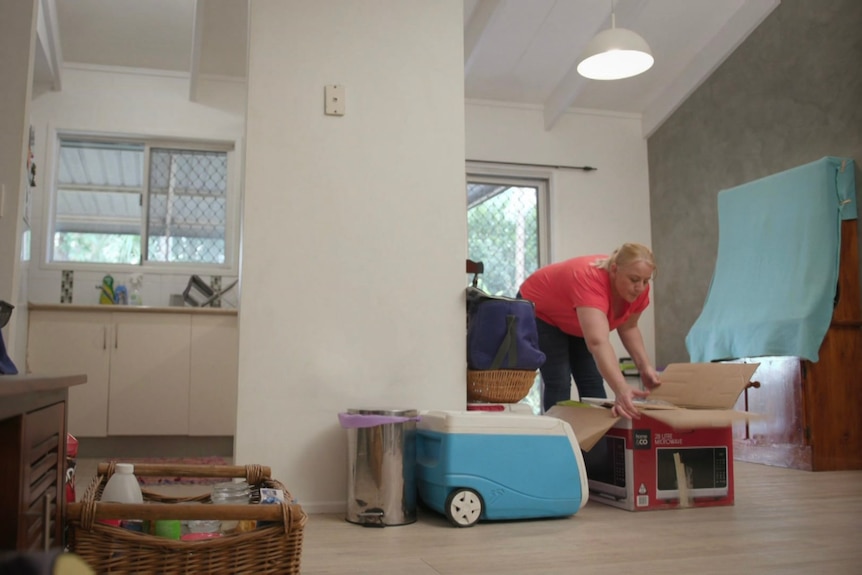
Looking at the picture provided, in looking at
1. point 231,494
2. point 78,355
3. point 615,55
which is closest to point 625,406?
point 231,494

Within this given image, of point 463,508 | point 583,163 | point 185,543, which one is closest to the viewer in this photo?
point 185,543

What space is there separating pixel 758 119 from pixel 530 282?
2740mm

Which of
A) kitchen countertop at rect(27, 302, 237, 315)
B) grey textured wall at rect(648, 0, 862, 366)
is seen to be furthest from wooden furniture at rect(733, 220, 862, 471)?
kitchen countertop at rect(27, 302, 237, 315)

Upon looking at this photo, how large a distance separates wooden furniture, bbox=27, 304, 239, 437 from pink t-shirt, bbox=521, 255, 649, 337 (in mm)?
2158

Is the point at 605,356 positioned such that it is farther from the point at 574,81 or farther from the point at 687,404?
the point at 574,81

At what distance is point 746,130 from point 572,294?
2953 mm

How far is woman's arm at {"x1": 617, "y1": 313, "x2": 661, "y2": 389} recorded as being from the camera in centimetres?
319

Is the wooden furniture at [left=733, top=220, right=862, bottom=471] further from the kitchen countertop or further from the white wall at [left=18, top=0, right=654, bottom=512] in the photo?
the kitchen countertop

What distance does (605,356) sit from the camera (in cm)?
277

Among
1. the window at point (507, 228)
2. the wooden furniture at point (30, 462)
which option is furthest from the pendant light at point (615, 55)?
the wooden furniture at point (30, 462)

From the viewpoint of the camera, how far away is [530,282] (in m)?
3.31

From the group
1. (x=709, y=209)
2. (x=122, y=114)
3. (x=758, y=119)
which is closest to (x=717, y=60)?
(x=758, y=119)

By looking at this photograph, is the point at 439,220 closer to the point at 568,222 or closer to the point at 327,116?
the point at 327,116

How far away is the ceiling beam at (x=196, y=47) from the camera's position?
460 centimetres
